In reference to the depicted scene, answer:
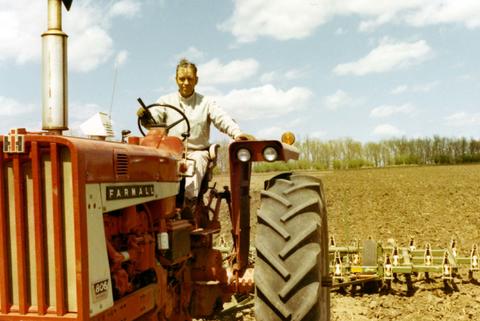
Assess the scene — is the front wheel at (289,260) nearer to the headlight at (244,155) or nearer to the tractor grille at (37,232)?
the headlight at (244,155)

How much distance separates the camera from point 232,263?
5.05 meters

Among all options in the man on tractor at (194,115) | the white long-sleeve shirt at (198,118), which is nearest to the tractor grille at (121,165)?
the man on tractor at (194,115)

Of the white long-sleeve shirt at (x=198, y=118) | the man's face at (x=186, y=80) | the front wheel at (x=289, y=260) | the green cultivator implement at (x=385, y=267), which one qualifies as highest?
the man's face at (x=186, y=80)

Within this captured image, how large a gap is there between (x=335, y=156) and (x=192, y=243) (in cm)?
4432

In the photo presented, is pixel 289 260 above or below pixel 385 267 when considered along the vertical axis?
Result: above

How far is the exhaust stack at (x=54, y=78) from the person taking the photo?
3.76m

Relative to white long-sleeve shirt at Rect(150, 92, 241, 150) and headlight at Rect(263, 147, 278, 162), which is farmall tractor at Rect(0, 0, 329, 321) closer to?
headlight at Rect(263, 147, 278, 162)

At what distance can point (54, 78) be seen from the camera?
3.86 meters

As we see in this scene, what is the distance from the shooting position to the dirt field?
6727mm

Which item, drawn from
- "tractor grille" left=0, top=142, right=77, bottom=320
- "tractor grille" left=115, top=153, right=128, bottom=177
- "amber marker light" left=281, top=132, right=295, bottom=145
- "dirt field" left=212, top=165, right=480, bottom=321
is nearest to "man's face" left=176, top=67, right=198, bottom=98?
"amber marker light" left=281, top=132, right=295, bottom=145

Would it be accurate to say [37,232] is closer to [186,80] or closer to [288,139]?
[288,139]

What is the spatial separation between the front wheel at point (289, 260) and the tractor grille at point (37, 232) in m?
1.21

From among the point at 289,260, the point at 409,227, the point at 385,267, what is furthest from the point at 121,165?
the point at 409,227

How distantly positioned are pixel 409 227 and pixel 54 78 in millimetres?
10417
